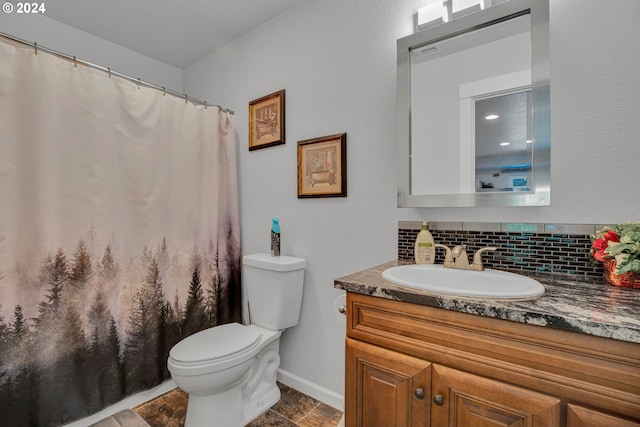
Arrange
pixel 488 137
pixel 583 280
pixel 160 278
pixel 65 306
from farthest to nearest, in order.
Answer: pixel 160 278, pixel 65 306, pixel 488 137, pixel 583 280

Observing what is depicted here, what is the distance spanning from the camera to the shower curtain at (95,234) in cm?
134

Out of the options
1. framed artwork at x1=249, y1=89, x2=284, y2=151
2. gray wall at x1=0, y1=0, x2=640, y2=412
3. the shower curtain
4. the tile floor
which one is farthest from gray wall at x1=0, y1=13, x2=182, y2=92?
the tile floor

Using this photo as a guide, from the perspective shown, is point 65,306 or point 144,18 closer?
point 65,306

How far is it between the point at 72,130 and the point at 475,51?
196 cm

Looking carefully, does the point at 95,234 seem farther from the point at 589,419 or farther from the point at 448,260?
the point at 589,419

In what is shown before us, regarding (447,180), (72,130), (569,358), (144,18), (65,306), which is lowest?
(65,306)

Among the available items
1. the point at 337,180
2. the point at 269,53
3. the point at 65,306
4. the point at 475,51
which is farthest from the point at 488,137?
the point at 65,306

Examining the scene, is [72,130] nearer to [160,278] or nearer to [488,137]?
[160,278]

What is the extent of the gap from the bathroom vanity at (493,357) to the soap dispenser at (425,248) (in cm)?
32

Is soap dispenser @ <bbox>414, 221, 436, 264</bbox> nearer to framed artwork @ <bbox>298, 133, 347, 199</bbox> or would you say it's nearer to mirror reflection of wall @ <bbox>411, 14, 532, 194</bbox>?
mirror reflection of wall @ <bbox>411, 14, 532, 194</bbox>

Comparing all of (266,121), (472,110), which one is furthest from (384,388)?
(266,121)

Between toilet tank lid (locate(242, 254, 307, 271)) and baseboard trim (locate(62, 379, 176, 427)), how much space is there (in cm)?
93

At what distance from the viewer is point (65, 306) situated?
4.80ft

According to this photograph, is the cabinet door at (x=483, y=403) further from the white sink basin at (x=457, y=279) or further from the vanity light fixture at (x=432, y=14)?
the vanity light fixture at (x=432, y=14)
